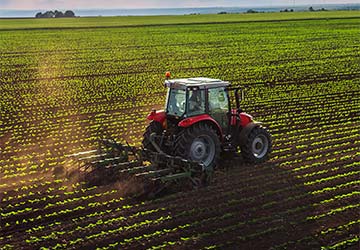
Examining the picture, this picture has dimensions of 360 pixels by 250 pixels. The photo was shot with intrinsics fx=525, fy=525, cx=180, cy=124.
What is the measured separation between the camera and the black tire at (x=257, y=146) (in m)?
12.4

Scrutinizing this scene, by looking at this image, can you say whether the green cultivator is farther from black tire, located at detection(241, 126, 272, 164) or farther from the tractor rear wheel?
black tire, located at detection(241, 126, 272, 164)

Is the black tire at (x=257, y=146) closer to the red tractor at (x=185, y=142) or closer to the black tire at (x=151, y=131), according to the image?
the red tractor at (x=185, y=142)

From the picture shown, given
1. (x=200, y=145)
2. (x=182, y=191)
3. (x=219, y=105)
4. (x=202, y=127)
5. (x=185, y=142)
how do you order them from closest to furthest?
1. (x=182, y=191)
2. (x=185, y=142)
3. (x=202, y=127)
4. (x=200, y=145)
5. (x=219, y=105)

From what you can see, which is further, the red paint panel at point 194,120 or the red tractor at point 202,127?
the red tractor at point 202,127

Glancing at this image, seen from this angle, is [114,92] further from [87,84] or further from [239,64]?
[239,64]

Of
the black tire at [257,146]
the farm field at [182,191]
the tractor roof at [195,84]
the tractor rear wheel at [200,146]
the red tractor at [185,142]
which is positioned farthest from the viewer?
the black tire at [257,146]

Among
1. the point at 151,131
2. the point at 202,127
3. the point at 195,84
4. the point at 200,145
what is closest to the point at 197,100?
the point at 195,84

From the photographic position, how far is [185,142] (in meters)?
11.2

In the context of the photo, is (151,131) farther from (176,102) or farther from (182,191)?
(182,191)

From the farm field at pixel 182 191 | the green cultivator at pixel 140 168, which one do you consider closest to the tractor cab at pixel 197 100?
the green cultivator at pixel 140 168

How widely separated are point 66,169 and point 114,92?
1117 cm

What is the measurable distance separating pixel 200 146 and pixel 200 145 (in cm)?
2

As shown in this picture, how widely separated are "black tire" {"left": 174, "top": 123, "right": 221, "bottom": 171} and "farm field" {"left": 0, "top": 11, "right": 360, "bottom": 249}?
489mm

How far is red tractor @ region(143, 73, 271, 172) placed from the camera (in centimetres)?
1137
